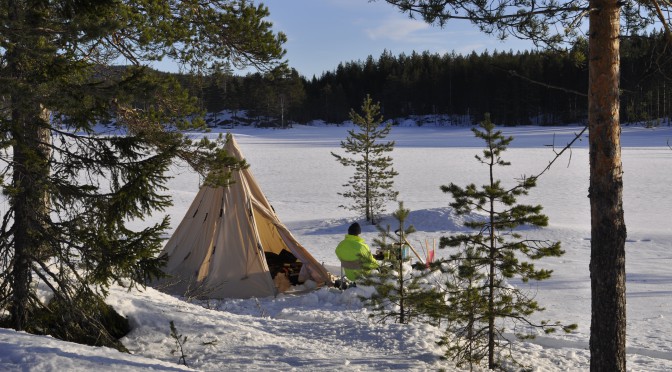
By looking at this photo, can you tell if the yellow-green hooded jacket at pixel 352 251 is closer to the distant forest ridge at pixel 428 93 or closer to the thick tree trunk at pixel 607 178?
the thick tree trunk at pixel 607 178

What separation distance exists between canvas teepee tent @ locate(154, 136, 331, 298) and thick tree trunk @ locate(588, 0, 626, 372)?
608 cm

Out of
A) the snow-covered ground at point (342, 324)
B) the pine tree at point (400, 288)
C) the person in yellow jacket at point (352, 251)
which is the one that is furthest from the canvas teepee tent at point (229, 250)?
the pine tree at point (400, 288)

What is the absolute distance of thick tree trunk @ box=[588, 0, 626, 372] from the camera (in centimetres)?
478

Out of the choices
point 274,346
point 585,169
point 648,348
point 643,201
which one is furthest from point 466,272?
point 585,169

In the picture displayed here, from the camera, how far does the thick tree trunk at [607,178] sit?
4781 mm

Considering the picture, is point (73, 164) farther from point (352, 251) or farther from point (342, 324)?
point (352, 251)

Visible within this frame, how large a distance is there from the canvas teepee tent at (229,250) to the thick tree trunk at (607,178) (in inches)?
239

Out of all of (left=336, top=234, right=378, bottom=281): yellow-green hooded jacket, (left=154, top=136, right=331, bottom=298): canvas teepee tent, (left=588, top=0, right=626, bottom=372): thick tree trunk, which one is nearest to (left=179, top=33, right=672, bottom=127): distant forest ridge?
(left=154, top=136, right=331, bottom=298): canvas teepee tent

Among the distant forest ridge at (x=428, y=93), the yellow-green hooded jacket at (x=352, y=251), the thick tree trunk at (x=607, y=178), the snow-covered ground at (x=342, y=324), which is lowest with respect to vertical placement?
the snow-covered ground at (x=342, y=324)

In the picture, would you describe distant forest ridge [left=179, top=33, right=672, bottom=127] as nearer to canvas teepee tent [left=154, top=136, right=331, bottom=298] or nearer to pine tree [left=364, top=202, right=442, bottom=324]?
canvas teepee tent [left=154, top=136, right=331, bottom=298]

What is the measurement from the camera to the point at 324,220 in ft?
61.2

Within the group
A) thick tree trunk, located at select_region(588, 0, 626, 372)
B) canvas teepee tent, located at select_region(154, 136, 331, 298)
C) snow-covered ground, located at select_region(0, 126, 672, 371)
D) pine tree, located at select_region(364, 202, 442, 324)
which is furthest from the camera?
canvas teepee tent, located at select_region(154, 136, 331, 298)

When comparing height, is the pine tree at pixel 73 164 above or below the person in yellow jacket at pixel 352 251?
above

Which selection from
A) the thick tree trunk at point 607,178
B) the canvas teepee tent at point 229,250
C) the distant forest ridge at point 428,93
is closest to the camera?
the thick tree trunk at point 607,178
